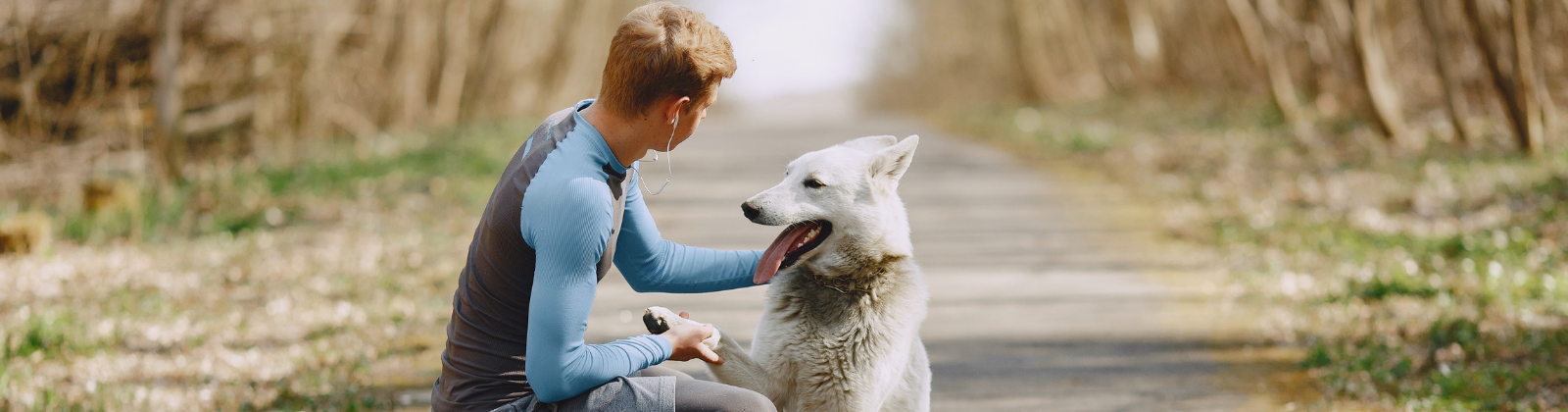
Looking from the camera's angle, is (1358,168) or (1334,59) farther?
(1334,59)

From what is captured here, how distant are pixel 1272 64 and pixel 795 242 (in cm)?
1376

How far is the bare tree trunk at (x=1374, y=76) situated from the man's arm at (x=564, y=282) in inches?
483

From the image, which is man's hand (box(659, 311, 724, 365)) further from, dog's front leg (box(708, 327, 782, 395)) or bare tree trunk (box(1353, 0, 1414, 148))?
bare tree trunk (box(1353, 0, 1414, 148))

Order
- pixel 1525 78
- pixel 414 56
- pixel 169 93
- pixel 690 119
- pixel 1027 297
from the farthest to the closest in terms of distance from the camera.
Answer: pixel 414 56 → pixel 1525 78 → pixel 169 93 → pixel 1027 297 → pixel 690 119

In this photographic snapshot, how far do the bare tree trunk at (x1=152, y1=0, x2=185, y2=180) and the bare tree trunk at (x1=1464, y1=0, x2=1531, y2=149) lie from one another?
1247 centimetres

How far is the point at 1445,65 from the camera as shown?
11.3 m

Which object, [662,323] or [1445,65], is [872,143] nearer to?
[662,323]

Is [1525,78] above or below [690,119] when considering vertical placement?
above

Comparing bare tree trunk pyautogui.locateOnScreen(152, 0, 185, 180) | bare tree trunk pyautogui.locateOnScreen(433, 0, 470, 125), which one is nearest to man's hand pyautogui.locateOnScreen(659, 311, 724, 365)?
bare tree trunk pyautogui.locateOnScreen(152, 0, 185, 180)

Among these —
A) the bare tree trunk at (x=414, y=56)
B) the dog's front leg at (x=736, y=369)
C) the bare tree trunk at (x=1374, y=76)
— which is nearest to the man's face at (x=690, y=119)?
the dog's front leg at (x=736, y=369)

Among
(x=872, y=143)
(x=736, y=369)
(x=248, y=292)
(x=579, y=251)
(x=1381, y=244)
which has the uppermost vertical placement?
(x=872, y=143)

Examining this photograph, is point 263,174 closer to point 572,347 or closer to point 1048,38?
point 572,347

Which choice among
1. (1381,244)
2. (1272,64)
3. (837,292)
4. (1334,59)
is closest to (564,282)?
(837,292)

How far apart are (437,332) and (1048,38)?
78.1ft
